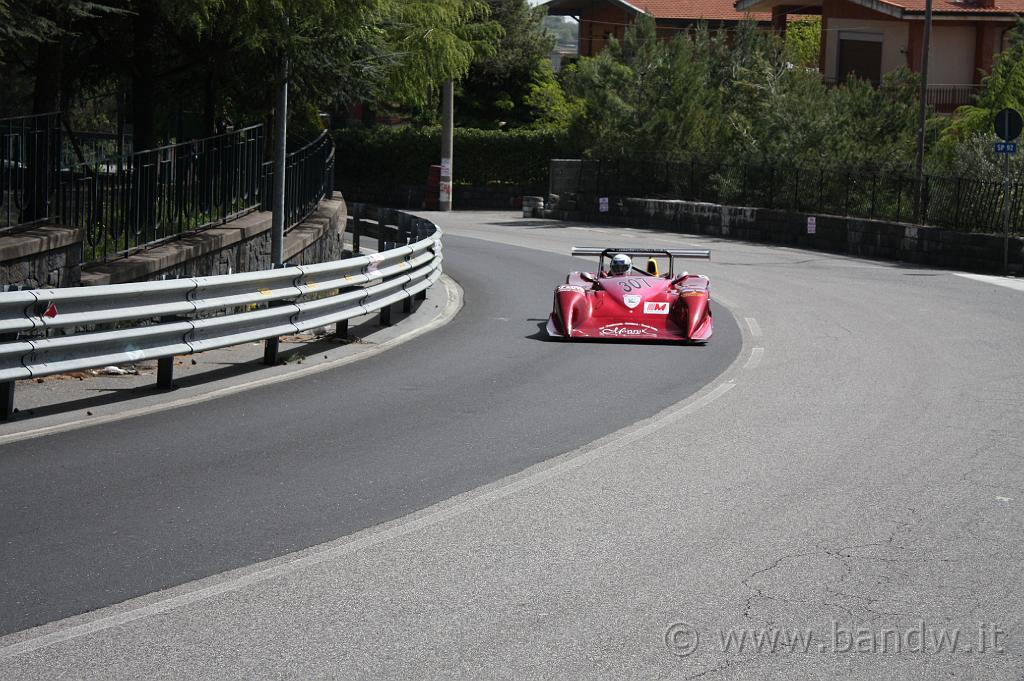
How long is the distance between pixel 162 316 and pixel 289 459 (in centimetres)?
342

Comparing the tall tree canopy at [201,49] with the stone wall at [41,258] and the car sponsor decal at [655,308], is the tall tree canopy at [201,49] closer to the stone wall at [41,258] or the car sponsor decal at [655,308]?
the stone wall at [41,258]

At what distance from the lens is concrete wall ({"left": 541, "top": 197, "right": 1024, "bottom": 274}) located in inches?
1066

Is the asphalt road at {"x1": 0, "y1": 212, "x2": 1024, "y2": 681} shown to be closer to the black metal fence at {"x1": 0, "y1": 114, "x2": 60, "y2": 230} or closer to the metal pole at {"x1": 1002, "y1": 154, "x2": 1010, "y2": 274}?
the black metal fence at {"x1": 0, "y1": 114, "x2": 60, "y2": 230}

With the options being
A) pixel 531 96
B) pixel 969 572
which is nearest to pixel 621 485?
pixel 969 572

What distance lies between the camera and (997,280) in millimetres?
24766

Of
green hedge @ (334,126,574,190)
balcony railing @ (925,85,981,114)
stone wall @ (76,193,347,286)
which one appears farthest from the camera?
green hedge @ (334,126,574,190)

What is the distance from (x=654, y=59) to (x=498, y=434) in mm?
34440

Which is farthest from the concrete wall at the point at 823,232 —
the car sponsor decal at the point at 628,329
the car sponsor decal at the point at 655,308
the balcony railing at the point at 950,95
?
the car sponsor decal at the point at 628,329

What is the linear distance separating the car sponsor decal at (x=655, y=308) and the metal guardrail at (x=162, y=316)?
302 cm

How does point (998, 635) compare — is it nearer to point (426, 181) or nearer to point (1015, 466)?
point (1015, 466)

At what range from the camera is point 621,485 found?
802cm

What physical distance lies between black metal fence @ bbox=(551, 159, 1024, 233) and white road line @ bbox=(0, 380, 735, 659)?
20.1 m

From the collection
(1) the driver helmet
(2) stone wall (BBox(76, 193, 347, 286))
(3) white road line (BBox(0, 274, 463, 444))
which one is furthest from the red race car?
(2) stone wall (BBox(76, 193, 347, 286))

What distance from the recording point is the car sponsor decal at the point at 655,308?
1498 cm
